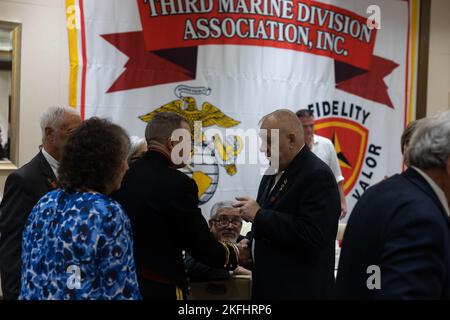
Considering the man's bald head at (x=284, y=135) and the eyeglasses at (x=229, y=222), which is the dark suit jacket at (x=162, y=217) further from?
the eyeglasses at (x=229, y=222)

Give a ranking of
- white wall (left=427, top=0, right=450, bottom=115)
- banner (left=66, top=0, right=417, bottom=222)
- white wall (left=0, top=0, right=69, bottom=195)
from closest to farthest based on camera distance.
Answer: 1. white wall (left=0, top=0, right=69, bottom=195)
2. banner (left=66, top=0, right=417, bottom=222)
3. white wall (left=427, top=0, right=450, bottom=115)

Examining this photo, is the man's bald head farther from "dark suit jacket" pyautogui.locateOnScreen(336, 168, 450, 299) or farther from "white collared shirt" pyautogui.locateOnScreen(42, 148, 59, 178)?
"white collared shirt" pyautogui.locateOnScreen(42, 148, 59, 178)

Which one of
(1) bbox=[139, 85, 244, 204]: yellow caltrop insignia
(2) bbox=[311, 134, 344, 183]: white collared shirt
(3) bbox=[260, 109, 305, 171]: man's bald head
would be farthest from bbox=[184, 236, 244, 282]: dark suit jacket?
(2) bbox=[311, 134, 344, 183]: white collared shirt

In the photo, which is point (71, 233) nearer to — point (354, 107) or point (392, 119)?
point (354, 107)

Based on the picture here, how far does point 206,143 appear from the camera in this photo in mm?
4531

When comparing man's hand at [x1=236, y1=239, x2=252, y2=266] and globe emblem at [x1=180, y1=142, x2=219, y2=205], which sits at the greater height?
globe emblem at [x1=180, y1=142, x2=219, y2=205]

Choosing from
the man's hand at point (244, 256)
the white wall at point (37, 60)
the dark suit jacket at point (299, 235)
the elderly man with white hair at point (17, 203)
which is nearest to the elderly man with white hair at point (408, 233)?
the dark suit jacket at point (299, 235)

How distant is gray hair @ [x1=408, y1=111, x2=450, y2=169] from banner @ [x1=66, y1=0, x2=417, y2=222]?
309 centimetres

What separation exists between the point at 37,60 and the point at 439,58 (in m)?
4.15

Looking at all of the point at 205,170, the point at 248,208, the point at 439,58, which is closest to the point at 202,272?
the point at 248,208

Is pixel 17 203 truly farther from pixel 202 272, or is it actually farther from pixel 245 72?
pixel 245 72

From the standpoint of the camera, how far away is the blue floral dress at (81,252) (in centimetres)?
149

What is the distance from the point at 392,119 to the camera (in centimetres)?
541

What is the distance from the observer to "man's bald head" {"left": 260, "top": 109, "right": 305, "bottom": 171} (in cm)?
231
